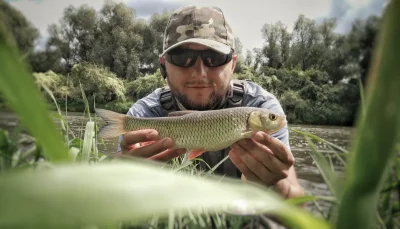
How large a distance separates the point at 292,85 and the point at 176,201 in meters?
19.8

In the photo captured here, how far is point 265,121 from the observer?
1336 millimetres

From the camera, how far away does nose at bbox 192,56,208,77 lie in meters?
2.34

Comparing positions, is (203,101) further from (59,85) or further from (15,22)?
(59,85)

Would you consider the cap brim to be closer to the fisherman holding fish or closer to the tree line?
the fisherman holding fish

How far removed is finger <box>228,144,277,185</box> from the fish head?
0.39 feet

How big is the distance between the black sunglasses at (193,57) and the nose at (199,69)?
0.02 m

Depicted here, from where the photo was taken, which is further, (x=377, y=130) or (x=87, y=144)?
(x=87, y=144)

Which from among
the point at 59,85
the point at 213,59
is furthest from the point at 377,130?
the point at 59,85

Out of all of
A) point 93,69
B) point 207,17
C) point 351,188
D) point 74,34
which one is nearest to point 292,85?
point 93,69

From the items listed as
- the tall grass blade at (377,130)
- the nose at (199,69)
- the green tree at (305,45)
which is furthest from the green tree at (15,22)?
the green tree at (305,45)

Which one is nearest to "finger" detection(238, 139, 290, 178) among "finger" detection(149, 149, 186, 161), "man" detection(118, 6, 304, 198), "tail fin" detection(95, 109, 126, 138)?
"finger" detection(149, 149, 186, 161)

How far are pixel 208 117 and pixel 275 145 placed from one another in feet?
1.02

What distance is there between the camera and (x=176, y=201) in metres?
0.10

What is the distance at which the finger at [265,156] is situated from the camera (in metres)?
1.28
